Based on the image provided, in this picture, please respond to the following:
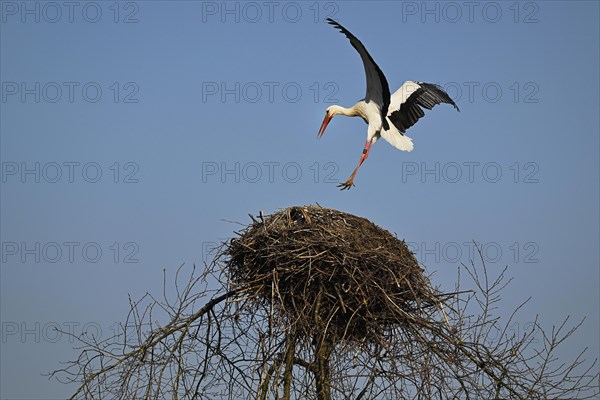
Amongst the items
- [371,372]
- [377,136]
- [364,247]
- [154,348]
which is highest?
[377,136]

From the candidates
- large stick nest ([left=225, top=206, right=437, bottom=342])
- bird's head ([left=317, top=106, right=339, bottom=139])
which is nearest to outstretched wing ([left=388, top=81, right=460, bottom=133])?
bird's head ([left=317, top=106, right=339, bottom=139])

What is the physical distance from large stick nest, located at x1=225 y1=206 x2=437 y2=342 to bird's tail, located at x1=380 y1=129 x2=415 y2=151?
379cm

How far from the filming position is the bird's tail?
11973 mm

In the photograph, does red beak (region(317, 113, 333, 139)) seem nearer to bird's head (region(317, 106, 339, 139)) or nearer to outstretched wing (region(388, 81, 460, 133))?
bird's head (region(317, 106, 339, 139))

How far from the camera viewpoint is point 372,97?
11797 mm

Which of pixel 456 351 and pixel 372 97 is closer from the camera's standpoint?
pixel 456 351

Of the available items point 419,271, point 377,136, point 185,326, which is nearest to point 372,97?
point 377,136

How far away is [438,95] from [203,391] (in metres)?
5.48

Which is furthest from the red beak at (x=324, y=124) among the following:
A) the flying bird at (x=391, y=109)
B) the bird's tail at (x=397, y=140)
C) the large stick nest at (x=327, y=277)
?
the large stick nest at (x=327, y=277)

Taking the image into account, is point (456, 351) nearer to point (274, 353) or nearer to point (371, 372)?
point (371, 372)

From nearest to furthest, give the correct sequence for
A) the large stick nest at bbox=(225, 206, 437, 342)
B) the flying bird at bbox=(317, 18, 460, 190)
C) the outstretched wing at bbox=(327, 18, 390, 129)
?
the large stick nest at bbox=(225, 206, 437, 342) < the outstretched wing at bbox=(327, 18, 390, 129) < the flying bird at bbox=(317, 18, 460, 190)

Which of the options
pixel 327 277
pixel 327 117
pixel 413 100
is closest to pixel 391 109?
pixel 413 100

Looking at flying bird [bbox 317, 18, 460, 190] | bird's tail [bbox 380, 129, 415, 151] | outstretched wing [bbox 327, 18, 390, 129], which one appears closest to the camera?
outstretched wing [bbox 327, 18, 390, 129]

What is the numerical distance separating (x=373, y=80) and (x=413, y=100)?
71cm
